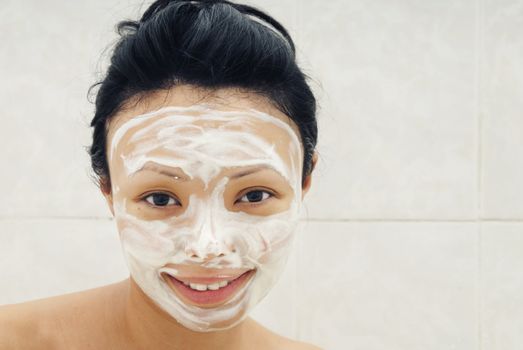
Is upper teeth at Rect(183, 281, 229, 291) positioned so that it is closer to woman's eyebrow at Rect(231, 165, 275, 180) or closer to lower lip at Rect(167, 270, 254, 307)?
lower lip at Rect(167, 270, 254, 307)

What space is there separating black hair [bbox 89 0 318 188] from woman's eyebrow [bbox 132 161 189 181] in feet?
0.27

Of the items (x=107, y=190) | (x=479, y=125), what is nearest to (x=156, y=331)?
(x=107, y=190)

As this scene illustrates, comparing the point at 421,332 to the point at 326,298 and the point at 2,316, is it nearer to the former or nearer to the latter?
the point at 326,298

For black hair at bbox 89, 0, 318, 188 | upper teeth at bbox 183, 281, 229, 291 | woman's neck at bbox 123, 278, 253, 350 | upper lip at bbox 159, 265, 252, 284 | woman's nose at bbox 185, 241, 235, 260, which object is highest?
black hair at bbox 89, 0, 318, 188

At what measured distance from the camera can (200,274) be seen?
705 millimetres

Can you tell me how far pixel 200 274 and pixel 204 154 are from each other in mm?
128

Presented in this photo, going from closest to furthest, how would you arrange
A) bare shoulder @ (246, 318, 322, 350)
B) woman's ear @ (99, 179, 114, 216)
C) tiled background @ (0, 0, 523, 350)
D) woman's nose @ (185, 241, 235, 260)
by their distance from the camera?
woman's nose @ (185, 241, 235, 260), woman's ear @ (99, 179, 114, 216), bare shoulder @ (246, 318, 322, 350), tiled background @ (0, 0, 523, 350)

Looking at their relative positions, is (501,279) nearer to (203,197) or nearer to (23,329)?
(203,197)

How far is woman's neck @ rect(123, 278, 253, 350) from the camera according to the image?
2.71ft

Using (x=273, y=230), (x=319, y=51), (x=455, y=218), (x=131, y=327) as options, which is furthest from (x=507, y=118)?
(x=131, y=327)

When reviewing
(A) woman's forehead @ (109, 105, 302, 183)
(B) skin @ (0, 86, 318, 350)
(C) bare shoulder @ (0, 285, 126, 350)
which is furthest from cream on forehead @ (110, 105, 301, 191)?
(C) bare shoulder @ (0, 285, 126, 350)

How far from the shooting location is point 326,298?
108 centimetres

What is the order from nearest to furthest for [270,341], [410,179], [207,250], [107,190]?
[207,250], [107,190], [270,341], [410,179]

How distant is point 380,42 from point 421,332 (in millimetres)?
479
